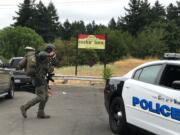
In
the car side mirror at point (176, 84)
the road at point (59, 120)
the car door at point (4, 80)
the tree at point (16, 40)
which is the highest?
the car side mirror at point (176, 84)

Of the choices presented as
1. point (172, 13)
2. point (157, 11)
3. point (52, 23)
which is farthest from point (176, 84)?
point (52, 23)

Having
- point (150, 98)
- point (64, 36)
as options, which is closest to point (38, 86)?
point (150, 98)

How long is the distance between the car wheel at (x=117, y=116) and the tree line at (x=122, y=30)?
210 feet

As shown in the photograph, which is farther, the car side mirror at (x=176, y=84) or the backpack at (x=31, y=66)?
the backpack at (x=31, y=66)

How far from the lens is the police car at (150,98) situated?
25.7 feet

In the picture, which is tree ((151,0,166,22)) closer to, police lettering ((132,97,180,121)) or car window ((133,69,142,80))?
car window ((133,69,142,80))

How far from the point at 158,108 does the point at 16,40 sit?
371 ft

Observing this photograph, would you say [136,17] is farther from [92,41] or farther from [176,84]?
[176,84]

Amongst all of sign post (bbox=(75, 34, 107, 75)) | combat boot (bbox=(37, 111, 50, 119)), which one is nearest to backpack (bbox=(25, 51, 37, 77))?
combat boot (bbox=(37, 111, 50, 119))

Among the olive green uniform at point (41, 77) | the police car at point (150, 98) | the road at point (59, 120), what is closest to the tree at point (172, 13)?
the road at point (59, 120)

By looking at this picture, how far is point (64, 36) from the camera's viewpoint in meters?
143

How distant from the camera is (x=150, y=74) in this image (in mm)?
8992

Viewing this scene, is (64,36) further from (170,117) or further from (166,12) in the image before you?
(170,117)

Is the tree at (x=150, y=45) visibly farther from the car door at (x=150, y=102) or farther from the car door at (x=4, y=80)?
the car door at (x=150, y=102)
